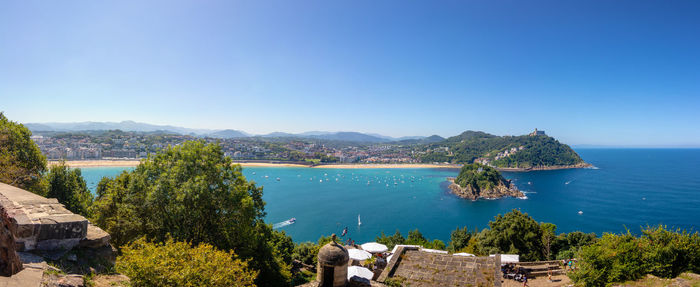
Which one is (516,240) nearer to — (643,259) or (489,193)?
(643,259)

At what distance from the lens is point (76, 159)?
96875 millimetres

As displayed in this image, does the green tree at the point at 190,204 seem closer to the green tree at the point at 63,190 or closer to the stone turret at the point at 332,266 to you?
the stone turret at the point at 332,266

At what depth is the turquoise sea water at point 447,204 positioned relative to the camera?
48.4 m

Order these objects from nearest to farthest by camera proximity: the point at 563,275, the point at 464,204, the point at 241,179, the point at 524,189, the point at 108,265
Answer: the point at 108,265 < the point at 241,179 < the point at 563,275 < the point at 464,204 < the point at 524,189

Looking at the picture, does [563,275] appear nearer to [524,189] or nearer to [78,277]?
[78,277]

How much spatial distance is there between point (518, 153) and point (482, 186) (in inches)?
2930

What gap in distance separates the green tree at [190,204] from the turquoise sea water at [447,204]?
31.3m

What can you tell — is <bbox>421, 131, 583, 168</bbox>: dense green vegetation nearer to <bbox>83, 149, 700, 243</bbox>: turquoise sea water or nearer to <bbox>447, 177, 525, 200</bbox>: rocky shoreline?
<bbox>83, 149, 700, 243</bbox>: turquoise sea water

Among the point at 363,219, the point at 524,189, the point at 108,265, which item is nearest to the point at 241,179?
the point at 108,265

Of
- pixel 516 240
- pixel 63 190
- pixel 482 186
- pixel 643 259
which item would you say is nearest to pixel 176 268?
pixel 643 259

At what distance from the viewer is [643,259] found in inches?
433

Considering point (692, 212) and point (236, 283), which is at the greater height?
point (236, 283)

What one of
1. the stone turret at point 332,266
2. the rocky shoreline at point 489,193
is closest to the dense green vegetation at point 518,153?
the rocky shoreline at point 489,193

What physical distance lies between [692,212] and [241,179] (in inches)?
3154
